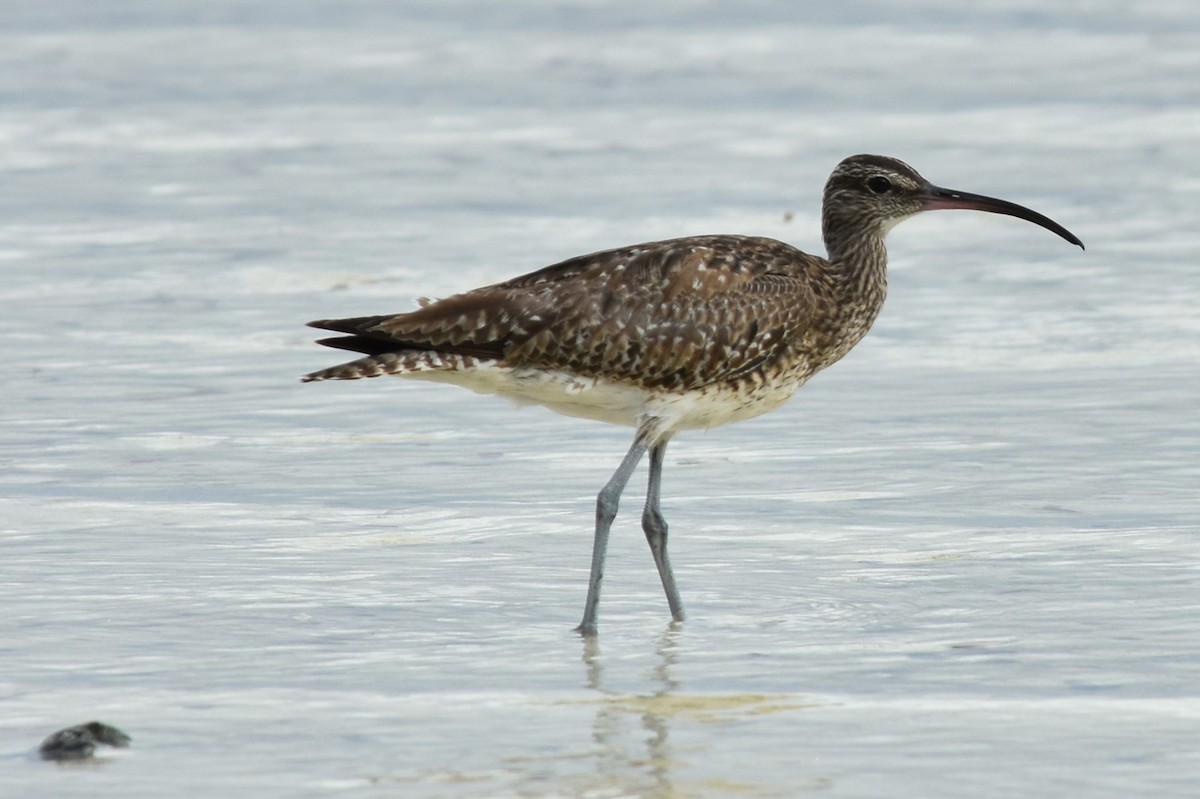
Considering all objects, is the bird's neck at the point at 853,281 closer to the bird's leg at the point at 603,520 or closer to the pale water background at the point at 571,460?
the pale water background at the point at 571,460

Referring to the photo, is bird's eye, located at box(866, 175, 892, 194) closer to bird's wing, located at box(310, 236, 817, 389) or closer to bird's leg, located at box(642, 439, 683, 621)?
bird's wing, located at box(310, 236, 817, 389)

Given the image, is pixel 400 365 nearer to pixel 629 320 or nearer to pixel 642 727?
pixel 629 320

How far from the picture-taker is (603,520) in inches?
365

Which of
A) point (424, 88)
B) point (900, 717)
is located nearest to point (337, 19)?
point (424, 88)

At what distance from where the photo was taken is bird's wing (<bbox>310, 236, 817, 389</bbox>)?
31.0 feet

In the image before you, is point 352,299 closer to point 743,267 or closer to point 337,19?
point 743,267

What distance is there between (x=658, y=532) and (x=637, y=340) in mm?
751

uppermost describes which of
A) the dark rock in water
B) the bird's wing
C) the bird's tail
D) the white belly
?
the bird's wing

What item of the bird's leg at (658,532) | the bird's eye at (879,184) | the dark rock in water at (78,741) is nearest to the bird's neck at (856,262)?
the bird's eye at (879,184)

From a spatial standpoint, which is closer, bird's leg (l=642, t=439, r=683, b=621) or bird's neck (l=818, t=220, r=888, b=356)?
bird's leg (l=642, t=439, r=683, b=621)

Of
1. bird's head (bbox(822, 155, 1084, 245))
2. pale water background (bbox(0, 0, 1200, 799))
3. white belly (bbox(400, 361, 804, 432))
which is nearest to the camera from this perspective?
pale water background (bbox(0, 0, 1200, 799))

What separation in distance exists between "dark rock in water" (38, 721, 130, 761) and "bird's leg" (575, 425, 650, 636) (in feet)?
6.68

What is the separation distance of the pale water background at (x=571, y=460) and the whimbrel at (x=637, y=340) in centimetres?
56

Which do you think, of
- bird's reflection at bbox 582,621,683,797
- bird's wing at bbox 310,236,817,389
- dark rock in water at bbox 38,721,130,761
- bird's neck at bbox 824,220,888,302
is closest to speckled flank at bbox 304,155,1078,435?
bird's wing at bbox 310,236,817,389
